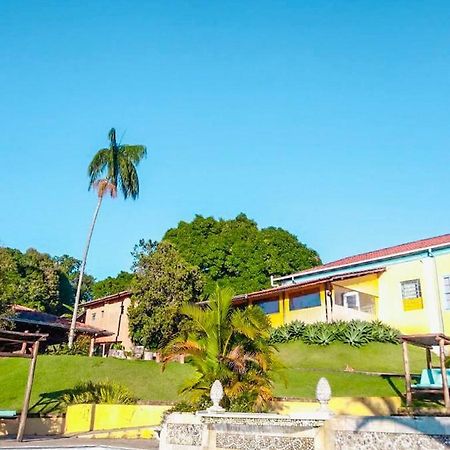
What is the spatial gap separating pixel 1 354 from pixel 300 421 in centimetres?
915

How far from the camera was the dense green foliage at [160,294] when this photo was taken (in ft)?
90.6

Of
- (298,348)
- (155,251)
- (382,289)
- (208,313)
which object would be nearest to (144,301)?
(155,251)

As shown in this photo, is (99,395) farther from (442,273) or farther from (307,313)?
(442,273)

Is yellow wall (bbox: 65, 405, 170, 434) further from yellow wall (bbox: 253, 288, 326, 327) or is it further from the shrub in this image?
yellow wall (bbox: 253, 288, 326, 327)

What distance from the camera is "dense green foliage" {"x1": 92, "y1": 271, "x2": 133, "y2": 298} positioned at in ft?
156

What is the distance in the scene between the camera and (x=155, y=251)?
99.4 feet

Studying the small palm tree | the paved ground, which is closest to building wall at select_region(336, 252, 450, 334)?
the small palm tree

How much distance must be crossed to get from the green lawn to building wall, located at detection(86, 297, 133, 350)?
12.9 m

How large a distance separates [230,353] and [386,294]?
16.7m

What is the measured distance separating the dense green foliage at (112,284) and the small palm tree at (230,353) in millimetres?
34481

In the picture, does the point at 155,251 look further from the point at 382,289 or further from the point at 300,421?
the point at 300,421

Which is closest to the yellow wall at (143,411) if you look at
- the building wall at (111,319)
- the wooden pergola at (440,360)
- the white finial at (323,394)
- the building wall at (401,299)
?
the wooden pergola at (440,360)

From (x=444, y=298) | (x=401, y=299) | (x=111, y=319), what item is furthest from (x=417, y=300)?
(x=111, y=319)

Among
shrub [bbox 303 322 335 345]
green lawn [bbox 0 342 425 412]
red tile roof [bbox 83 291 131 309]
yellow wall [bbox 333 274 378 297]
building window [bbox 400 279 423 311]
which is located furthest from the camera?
red tile roof [bbox 83 291 131 309]
